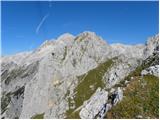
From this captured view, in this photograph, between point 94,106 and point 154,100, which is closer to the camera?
point 154,100

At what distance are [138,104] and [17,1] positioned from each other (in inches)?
444

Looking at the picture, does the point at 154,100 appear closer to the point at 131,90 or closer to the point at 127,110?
the point at 127,110

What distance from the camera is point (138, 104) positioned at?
26.9 metres

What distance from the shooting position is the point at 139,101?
91.6 feet

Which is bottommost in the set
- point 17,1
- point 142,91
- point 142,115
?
point 142,115

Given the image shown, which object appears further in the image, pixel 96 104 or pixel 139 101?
pixel 96 104

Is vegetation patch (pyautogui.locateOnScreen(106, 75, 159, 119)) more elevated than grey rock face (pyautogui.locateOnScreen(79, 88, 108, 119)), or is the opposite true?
grey rock face (pyautogui.locateOnScreen(79, 88, 108, 119))

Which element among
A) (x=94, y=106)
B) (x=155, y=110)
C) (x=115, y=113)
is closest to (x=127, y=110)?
(x=115, y=113)

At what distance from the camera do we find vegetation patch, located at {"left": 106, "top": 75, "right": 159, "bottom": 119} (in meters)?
24.8

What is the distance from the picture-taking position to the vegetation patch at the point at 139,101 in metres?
24.8

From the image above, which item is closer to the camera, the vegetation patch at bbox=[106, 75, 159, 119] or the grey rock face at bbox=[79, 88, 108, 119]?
the vegetation patch at bbox=[106, 75, 159, 119]

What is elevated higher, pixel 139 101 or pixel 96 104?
pixel 96 104

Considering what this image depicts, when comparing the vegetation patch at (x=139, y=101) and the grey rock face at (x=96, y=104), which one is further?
the grey rock face at (x=96, y=104)

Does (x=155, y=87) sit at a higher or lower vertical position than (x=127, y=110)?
higher
